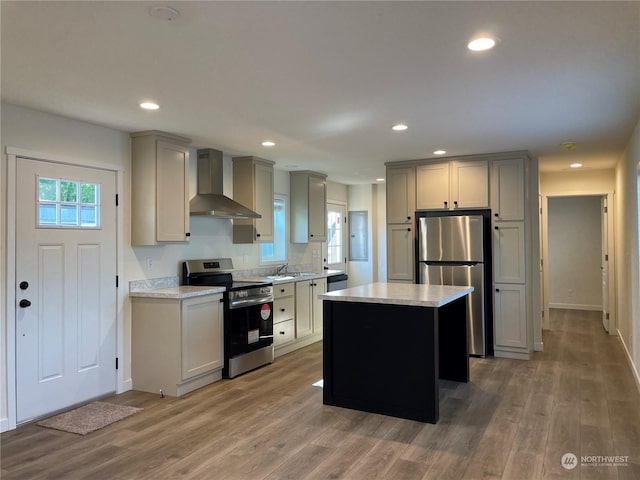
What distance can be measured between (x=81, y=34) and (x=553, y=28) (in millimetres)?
2292

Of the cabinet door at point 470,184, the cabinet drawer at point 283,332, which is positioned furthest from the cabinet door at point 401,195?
the cabinet drawer at point 283,332

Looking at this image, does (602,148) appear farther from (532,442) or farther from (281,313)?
(281,313)

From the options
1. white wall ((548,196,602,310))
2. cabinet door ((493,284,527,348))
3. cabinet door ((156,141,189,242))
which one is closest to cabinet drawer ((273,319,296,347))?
cabinet door ((156,141,189,242))

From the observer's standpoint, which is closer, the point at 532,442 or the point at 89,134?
the point at 532,442

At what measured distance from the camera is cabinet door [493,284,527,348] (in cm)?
521

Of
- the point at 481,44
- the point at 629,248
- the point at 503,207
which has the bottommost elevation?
the point at 629,248

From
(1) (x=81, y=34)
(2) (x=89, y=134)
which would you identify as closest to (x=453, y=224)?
(2) (x=89, y=134)

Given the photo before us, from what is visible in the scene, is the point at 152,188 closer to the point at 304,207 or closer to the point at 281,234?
the point at 281,234

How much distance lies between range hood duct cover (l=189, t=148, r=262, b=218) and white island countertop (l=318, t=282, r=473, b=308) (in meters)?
1.75

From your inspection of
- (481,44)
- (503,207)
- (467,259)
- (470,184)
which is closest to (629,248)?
(503,207)

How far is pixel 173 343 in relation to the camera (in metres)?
4.04

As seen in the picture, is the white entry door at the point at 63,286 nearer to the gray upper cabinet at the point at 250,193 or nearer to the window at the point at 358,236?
the gray upper cabinet at the point at 250,193

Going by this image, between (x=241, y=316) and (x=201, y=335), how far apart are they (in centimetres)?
52

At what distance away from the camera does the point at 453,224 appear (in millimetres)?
5418
